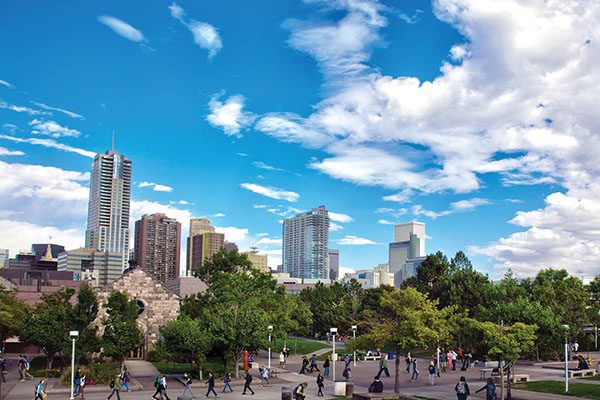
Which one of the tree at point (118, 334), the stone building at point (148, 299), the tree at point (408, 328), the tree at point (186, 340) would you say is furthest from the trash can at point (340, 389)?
the stone building at point (148, 299)

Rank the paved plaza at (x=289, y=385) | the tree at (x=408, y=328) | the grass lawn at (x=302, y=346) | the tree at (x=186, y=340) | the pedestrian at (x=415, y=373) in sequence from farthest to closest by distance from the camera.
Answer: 1. the grass lawn at (x=302, y=346)
2. the pedestrian at (x=415, y=373)
3. the tree at (x=186, y=340)
4. the paved plaza at (x=289, y=385)
5. the tree at (x=408, y=328)

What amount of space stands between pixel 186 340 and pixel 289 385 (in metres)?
7.95

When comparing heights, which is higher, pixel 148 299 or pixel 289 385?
pixel 148 299

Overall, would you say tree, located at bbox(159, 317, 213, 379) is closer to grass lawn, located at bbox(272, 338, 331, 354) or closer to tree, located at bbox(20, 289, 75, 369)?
tree, located at bbox(20, 289, 75, 369)

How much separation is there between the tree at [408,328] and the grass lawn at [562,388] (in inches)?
276

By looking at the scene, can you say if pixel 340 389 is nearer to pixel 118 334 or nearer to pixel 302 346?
pixel 118 334

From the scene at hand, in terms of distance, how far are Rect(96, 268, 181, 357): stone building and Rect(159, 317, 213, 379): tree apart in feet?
58.3

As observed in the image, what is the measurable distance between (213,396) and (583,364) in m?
29.0

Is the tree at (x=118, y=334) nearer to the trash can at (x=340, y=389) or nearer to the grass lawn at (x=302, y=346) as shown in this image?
the trash can at (x=340, y=389)

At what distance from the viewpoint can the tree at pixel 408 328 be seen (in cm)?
3531

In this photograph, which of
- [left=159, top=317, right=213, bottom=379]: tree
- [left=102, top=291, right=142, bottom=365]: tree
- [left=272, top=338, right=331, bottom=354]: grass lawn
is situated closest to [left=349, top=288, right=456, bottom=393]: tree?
[left=159, top=317, right=213, bottom=379]: tree

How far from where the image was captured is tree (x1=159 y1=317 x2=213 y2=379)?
135 ft

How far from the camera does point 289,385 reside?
4238 centimetres

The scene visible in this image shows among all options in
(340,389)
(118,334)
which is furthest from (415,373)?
(118,334)
